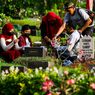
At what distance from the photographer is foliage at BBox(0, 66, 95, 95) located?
21.8 ft

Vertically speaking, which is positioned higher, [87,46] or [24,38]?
[24,38]

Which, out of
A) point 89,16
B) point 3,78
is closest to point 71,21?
point 89,16

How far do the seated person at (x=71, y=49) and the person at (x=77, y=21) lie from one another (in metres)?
0.22

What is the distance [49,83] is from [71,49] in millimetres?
7447

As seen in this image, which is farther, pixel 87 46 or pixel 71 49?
pixel 87 46

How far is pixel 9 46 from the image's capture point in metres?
13.3

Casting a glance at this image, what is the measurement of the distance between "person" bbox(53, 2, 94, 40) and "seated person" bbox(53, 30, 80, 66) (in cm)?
22

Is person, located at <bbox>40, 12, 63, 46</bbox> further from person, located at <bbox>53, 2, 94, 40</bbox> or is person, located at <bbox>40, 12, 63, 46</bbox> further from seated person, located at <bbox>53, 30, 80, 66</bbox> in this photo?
seated person, located at <bbox>53, 30, 80, 66</bbox>

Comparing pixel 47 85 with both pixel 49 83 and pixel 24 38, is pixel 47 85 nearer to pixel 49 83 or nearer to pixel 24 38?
pixel 49 83

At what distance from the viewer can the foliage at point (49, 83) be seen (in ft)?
21.8

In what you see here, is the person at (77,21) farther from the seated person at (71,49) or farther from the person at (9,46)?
the person at (9,46)

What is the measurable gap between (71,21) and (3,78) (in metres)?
7.40

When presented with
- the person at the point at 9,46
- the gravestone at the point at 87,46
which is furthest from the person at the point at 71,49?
the person at the point at 9,46

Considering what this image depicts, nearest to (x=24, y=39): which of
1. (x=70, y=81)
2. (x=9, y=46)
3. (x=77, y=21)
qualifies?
(x=9, y=46)
